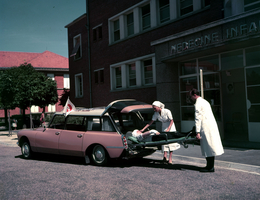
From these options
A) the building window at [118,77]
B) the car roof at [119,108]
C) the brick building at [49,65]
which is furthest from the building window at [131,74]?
the brick building at [49,65]

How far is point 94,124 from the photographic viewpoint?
7719 millimetres

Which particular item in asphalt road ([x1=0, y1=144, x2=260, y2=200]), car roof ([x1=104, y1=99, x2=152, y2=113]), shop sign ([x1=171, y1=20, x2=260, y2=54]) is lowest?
asphalt road ([x1=0, y1=144, x2=260, y2=200])

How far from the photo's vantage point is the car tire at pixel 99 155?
7344 millimetres

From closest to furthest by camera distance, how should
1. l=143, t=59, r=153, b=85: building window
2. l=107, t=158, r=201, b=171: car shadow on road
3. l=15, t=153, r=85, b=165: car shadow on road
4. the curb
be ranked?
the curb
l=107, t=158, r=201, b=171: car shadow on road
l=15, t=153, r=85, b=165: car shadow on road
l=143, t=59, r=153, b=85: building window

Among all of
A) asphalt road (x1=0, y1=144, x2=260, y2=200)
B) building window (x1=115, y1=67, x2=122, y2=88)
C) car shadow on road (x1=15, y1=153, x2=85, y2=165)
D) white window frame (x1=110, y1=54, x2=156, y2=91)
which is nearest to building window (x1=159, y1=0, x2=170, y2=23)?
white window frame (x1=110, y1=54, x2=156, y2=91)

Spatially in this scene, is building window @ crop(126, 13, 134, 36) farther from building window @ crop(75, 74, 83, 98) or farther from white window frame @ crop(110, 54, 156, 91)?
building window @ crop(75, 74, 83, 98)

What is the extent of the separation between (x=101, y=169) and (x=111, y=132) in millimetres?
960

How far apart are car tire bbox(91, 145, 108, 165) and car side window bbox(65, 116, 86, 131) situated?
0.70 meters

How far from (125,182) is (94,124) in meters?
2.45

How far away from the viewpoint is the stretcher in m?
6.45

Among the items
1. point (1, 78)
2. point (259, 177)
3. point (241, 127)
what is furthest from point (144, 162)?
point (1, 78)

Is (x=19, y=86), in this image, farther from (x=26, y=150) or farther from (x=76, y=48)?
(x=26, y=150)

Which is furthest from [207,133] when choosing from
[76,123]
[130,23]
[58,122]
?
[130,23]

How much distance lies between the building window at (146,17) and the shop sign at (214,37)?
4857mm
